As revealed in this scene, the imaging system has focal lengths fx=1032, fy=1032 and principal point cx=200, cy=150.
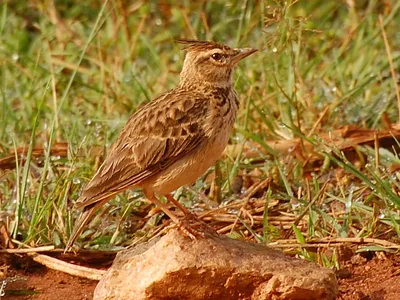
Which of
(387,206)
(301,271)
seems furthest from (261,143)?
(301,271)


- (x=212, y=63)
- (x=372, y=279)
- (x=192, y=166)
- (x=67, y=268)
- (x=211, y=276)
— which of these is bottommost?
(x=372, y=279)

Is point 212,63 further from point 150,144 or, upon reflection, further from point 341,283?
point 341,283

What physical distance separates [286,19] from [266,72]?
3.80ft

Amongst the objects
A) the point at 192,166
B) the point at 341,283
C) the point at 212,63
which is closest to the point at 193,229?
the point at 192,166

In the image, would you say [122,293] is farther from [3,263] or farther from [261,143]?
[261,143]

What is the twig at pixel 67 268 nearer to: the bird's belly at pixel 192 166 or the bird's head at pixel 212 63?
the bird's belly at pixel 192 166

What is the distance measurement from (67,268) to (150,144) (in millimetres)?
794

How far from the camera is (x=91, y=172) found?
6402mm

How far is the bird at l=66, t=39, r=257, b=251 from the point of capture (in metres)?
5.26

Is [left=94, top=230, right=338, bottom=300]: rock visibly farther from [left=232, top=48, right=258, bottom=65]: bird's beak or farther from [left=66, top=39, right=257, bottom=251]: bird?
[left=232, top=48, right=258, bottom=65]: bird's beak

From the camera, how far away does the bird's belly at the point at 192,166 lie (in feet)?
17.2

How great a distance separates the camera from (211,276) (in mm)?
4719

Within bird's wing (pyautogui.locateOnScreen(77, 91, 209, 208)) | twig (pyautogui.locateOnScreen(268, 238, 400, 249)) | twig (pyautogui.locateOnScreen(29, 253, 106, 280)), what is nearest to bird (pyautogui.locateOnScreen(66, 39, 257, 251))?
bird's wing (pyautogui.locateOnScreen(77, 91, 209, 208))

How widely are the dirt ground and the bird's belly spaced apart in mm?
668
